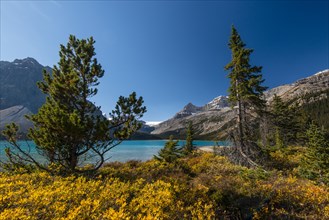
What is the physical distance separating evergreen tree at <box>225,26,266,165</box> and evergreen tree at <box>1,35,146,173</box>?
Result: 9.92 m

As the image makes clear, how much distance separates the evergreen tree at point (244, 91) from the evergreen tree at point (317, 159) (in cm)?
399

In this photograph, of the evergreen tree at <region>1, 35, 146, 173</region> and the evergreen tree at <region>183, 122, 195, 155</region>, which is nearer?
the evergreen tree at <region>1, 35, 146, 173</region>

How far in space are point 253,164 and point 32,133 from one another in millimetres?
15849

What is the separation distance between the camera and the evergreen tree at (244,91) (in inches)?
603

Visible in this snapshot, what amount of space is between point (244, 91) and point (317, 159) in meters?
7.08

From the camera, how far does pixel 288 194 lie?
6750 millimetres

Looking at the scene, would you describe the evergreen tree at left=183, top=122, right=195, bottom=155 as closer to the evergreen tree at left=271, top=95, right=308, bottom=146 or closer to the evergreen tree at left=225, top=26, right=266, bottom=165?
the evergreen tree at left=225, top=26, right=266, bottom=165

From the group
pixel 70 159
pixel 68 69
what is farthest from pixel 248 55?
pixel 70 159

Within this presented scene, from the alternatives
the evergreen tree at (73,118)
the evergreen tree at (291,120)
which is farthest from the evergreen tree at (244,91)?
the evergreen tree at (291,120)

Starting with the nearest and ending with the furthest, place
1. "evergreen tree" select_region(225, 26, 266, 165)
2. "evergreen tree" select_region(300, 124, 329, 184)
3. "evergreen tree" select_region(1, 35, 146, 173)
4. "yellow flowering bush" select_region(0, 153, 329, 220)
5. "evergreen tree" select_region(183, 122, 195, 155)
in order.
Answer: "yellow flowering bush" select_region(0, 153, 329, 220)
"evergreen tree" select_region(1, 35, 146, 173)
"evergreen tree" select_region(300, 124, 329, 184)
"evergreen tree" select_region(225, 26, 266, 165)
"evergreen tree" select_region(183, 122, 195, 155)

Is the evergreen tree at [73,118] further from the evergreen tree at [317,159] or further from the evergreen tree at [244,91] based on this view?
the evergreen tree at [317,159]

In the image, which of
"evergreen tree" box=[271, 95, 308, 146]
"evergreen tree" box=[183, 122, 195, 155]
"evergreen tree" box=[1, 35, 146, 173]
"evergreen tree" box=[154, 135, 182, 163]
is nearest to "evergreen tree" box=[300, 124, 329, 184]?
"evergreen tree" box=[154, 135, 182, 163]

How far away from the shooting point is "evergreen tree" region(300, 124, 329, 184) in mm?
10578

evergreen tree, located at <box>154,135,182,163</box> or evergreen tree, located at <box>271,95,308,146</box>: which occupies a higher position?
evergreen tree, located at <box>271,95,308,146</box>
